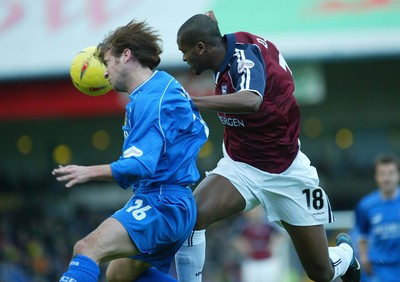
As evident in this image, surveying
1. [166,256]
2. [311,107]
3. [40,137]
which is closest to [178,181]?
[166,256]

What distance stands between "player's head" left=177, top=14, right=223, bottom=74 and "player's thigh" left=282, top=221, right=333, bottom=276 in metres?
1.40

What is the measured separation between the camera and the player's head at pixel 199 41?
6062 millimetres

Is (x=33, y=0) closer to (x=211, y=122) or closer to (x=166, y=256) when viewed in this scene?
(x=211, y=122)

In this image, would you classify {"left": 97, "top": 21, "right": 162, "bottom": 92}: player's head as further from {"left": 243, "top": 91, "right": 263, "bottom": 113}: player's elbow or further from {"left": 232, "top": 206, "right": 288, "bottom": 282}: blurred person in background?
{"left": 232, "top": 206, "right": 288, "bottom": 282}: blurred person in background

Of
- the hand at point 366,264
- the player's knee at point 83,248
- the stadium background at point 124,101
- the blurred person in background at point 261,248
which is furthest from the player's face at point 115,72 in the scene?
the blurred person in background at point 261,248

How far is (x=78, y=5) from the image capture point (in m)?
15.9

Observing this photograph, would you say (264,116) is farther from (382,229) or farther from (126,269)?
(382,229)

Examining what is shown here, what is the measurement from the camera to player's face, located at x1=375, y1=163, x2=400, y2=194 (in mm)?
9641

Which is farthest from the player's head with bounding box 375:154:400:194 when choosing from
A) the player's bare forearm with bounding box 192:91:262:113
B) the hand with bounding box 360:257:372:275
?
the player's bare forearm with bounding box 192:91:262:113

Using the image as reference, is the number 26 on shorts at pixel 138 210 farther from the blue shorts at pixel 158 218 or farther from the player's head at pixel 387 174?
the player's head at pixel 387 174

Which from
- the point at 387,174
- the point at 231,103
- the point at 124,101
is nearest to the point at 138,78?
the point at 231,103

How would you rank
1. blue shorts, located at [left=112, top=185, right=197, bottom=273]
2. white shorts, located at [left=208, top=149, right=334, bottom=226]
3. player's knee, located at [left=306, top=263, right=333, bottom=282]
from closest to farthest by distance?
1. blue shorts, located at [left=112, top=185, right=197, bottom=273]
2. white shorts, located at [left=208, top=149, right=334, bottom=226]
3. player's knee, located at [left=306, top=263, right=333, bottom=282]

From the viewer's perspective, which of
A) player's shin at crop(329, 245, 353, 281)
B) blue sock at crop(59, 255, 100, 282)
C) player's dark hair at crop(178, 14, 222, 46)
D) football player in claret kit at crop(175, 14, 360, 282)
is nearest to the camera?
blue sock at crop(59, 255, 100, 282)

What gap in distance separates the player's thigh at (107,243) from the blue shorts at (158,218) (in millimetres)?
41
